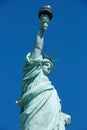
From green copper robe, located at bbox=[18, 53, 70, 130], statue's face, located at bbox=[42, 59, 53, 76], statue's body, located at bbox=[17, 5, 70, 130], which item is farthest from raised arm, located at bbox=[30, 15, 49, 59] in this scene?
statue's face, located at bbox=[42, 59, 53, 76]

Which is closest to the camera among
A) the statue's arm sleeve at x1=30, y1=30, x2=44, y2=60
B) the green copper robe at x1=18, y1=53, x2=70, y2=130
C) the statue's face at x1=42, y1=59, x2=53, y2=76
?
the green copper robe at x1=18, y1=53, x2=70, y2=130

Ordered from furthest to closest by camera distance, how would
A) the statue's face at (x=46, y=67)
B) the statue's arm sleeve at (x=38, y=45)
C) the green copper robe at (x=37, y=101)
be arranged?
the statue's face at (x=46, y=67) < the statue's arm sleeve at (x=38, y=45) < the green copper robe at (x=37, y=101)

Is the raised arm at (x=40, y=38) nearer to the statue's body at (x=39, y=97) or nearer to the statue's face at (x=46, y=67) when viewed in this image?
the statue's body at (x=39, y=97)

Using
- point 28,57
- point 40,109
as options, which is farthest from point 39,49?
point 40,109

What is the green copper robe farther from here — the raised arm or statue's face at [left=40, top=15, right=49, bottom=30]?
statue's face at [left=40, top=15, right=49, bottom=30]

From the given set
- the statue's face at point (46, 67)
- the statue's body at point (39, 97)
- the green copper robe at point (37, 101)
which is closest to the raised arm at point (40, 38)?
the statue's body at point (39, 97)

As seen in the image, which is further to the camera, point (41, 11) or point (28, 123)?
point (41, 11)

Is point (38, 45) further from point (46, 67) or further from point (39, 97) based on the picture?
point (39, 97)

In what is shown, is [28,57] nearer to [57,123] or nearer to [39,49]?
[39,49]
